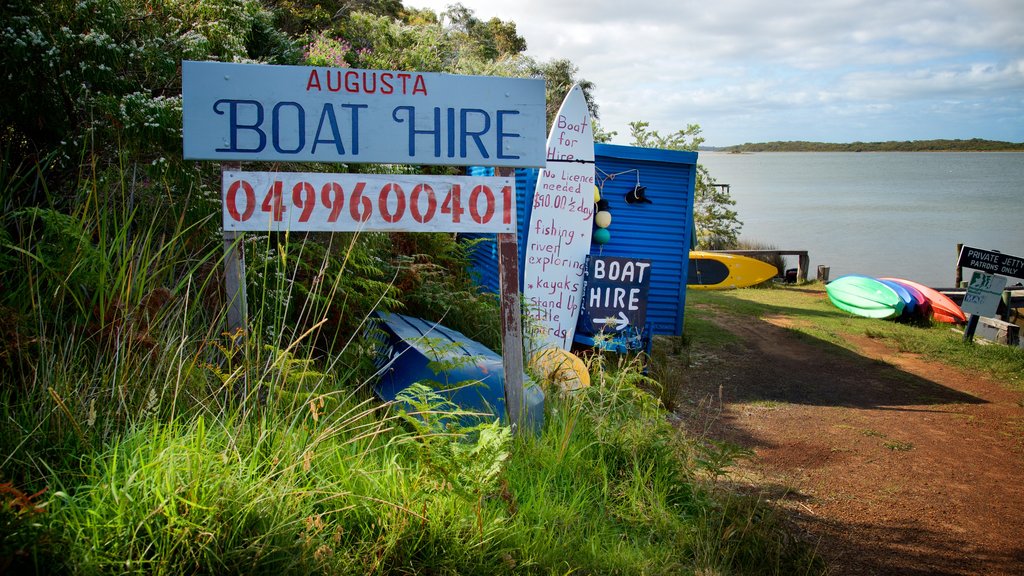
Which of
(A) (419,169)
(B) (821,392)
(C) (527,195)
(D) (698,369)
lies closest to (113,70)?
(A) (419,169)

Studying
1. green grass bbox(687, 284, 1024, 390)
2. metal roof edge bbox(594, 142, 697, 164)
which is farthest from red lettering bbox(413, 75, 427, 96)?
green grass bbox(687, 284, 1024, 390)

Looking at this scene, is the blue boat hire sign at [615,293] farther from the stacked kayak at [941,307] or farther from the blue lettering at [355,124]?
the stacked kayak at [941,307]

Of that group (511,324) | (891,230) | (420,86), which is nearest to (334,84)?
(420,86)

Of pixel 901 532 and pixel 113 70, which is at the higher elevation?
pixel 113 70

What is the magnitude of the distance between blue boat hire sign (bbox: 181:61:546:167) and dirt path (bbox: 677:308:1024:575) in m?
2.06

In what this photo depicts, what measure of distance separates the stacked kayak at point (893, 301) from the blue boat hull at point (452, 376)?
1126 cm

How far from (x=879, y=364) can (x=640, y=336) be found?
13.0 ft

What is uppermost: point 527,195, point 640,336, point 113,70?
point 113,70

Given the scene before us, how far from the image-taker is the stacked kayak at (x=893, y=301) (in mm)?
13109

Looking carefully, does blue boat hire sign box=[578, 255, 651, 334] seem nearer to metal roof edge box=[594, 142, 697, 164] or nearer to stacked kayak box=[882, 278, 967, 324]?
metal roof edge box=[594, 142, 697, 164]

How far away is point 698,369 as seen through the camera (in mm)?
8555

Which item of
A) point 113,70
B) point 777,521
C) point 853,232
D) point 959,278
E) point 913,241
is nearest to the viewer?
point 777,521

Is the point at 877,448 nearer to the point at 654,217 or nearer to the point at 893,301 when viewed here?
the point at 654,217

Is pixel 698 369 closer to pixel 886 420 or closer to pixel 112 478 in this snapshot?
pixel 886 420
